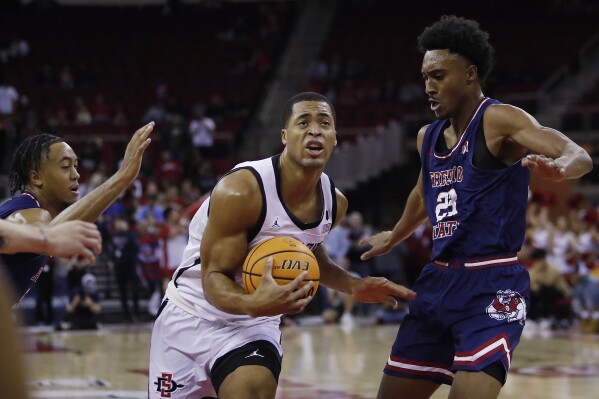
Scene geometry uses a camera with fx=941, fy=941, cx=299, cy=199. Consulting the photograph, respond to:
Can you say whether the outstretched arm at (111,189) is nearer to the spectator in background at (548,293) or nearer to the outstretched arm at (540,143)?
the outstretched arm at (540,143)

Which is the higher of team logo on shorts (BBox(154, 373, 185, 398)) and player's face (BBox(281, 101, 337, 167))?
player's face (BBox(281, 101, 337, 167))

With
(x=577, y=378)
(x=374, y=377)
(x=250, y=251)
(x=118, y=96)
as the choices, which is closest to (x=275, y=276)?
(x=250, y=251)

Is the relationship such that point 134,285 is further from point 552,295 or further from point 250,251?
point 250,251

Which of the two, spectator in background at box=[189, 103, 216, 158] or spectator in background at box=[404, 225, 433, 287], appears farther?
spectator in background at box=[189, 103, 216, 158]

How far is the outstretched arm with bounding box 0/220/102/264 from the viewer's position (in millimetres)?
2951

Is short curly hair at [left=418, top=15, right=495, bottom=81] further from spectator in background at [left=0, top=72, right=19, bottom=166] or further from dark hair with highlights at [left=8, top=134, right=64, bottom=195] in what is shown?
spectator in background at [left=0, top=72, right=19, bottom=166]

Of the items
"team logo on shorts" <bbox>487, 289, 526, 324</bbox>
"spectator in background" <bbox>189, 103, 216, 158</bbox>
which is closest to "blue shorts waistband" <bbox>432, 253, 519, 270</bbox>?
"team logo on shorts" <bbox>487, 289, 526, 324</bbox>

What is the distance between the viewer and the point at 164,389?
432 cm

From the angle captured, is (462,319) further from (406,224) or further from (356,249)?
(356,249)

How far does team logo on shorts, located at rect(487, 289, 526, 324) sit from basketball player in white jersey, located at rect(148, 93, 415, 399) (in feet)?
1.48

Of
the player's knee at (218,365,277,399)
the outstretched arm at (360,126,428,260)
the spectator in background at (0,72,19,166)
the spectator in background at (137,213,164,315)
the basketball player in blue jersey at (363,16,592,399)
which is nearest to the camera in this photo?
the player's knee at (218,365,277,399)

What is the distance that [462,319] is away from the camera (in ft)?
14.2

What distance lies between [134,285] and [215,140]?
18.8 ft

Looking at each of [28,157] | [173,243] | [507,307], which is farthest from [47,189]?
[173,243]
